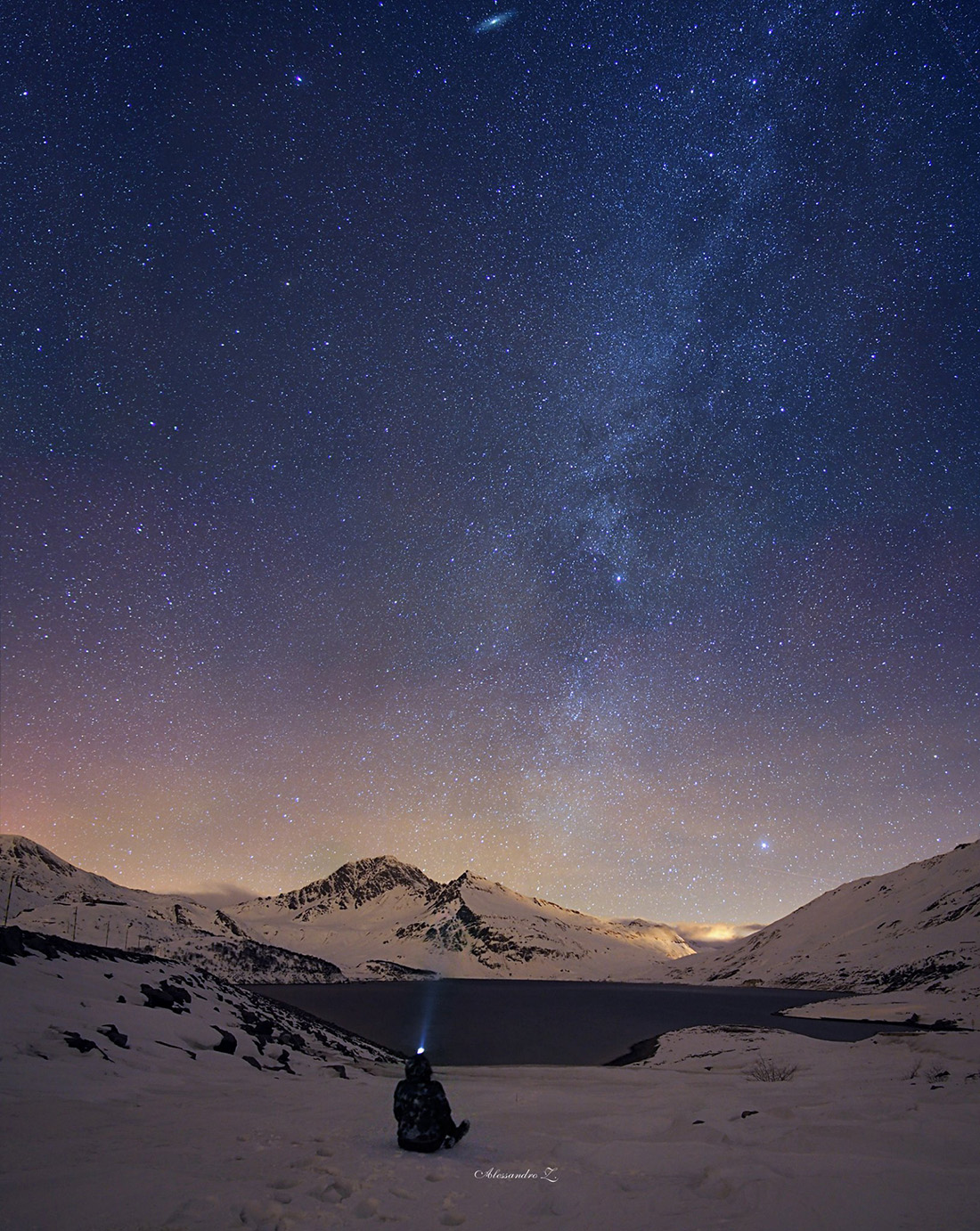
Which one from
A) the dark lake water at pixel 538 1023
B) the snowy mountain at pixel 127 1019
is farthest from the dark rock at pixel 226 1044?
the dark lake water at pixel 538 1023

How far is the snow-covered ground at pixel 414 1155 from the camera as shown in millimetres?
5961

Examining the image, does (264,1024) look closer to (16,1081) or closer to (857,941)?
(16,1081)

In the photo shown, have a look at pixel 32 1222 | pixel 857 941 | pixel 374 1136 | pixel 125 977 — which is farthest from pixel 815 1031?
pixel 857 941

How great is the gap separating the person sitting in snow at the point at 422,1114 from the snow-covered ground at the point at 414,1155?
1.21ft

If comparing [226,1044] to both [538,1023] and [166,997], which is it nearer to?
[166,997]

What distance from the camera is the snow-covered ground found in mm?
5961

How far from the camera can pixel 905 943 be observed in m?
139

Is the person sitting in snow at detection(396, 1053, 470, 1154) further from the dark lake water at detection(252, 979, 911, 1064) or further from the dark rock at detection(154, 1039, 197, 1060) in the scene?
the dark lake water at detection(252, 979, 911, 1064)

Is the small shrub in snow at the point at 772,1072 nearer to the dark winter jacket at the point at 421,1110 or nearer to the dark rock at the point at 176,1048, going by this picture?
the dark winter jacket at the point at 421,1110

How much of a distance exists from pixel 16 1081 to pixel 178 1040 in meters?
8.11

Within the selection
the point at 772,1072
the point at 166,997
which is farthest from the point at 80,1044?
the point at 772,1072

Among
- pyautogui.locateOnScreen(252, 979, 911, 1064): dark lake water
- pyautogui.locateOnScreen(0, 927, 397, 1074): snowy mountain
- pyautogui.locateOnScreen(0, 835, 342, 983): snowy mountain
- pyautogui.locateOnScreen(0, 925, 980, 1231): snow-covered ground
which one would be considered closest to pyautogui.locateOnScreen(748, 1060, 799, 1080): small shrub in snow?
pyautogui.locateOnScreen(0, 925, 980, 1231): snow-covered ground

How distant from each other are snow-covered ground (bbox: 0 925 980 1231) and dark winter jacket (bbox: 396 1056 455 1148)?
1.25 ft

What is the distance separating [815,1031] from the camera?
206 feet
